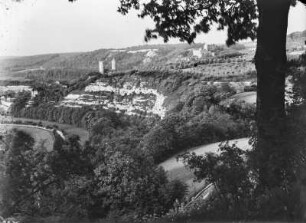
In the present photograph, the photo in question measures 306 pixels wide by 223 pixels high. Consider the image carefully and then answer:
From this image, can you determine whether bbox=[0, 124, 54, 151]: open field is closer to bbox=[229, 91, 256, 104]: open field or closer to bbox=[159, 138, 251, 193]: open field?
bbox=[159, 138, 251, 193]: open field

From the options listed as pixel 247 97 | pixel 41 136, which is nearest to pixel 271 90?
pixel 247 97

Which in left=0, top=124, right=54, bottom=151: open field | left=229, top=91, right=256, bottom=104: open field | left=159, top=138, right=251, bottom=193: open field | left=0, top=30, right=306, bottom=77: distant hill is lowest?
left=159, top=138, right=251, bottom=193: open field

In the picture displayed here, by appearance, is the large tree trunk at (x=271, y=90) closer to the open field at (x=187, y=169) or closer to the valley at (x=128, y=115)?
the valley at (x=128, y=115)

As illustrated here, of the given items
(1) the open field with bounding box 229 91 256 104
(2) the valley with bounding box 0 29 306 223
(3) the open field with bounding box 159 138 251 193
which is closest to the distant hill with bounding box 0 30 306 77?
(2) the valley with bounding box 0 29 306 223

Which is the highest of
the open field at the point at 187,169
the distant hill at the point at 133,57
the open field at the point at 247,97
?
the distant hill at the point at 133,57

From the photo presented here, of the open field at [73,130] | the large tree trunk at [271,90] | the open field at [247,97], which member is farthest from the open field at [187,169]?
the open field at [73,130]

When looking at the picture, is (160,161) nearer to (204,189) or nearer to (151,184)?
(151,184)

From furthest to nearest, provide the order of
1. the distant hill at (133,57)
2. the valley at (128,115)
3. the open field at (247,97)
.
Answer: the open field at (247,97) → the distant hill at (133,57) → the valley at (128,115)

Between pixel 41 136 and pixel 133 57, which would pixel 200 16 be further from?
pixel 41 136
